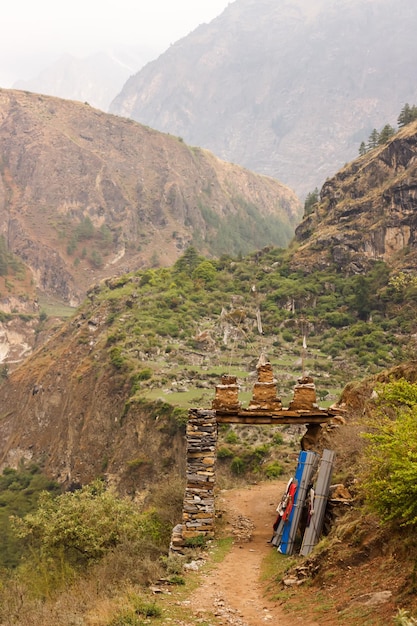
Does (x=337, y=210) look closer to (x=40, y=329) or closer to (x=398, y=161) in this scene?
(x=398, y=161)

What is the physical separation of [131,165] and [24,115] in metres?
28.3

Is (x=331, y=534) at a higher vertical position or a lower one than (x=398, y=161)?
lower

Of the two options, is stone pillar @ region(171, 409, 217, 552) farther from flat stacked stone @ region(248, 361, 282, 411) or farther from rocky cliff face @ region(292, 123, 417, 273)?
rocky cliff face @ region(292, 123, 417, 273)

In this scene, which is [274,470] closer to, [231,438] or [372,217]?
[231,438]

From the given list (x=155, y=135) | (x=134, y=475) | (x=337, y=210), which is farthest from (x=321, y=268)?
(x=155, y=135)

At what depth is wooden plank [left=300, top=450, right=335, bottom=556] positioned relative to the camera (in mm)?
12406

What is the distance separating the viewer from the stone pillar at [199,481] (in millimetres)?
14352

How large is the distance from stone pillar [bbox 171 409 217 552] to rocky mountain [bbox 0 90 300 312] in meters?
113

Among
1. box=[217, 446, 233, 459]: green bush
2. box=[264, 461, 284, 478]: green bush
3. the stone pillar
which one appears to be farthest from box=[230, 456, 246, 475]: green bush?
the stone pillar

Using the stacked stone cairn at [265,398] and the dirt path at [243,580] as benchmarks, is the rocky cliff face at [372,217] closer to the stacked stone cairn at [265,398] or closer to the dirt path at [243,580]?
the stacked stone cairn at [265,398]

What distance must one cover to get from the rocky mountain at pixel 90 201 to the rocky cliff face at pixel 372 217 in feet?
233

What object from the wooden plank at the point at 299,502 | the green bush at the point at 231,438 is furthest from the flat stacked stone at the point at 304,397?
the green bush at the point at 231,438

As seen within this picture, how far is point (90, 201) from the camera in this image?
14850 centimetres

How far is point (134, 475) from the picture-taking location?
37656mm
